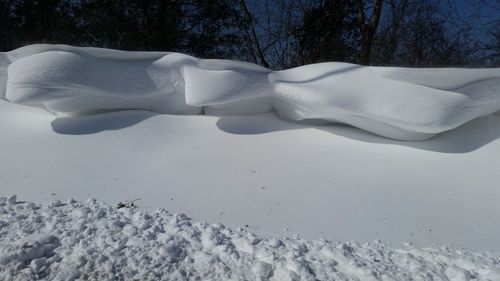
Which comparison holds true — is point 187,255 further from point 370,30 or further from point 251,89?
point 370,30

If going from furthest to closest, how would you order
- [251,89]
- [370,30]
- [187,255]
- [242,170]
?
A: [370,30]
[251,89]
[242,170]
[187,255]

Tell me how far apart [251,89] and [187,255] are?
106 cm

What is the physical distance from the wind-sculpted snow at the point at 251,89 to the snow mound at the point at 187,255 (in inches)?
29.6

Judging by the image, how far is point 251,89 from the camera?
1.86 m

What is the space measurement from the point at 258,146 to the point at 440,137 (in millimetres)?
945

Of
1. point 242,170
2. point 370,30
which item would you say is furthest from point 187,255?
point 370,30

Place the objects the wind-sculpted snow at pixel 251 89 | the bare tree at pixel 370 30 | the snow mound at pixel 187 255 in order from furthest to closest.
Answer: the bare tree at pixel 370 30
the wind-sculpted snow at pixel 251 89
the snow mound at pixel 187 255

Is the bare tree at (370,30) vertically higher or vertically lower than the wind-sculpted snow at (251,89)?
higher

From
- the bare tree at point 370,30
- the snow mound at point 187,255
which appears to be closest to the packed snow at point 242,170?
the snow mound at point 187,255

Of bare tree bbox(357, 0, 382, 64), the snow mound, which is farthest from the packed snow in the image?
bare tree bbox(357, 0, 382, 64)

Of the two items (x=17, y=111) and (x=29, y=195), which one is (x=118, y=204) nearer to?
(x=29, y=195)

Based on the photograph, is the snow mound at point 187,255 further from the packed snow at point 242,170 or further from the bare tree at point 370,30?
the bare tree at point 370,30

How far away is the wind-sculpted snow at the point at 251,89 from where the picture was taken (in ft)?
5.34

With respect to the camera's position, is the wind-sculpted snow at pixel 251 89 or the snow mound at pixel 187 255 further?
the wind-sculpted snow at pixel 251 89
